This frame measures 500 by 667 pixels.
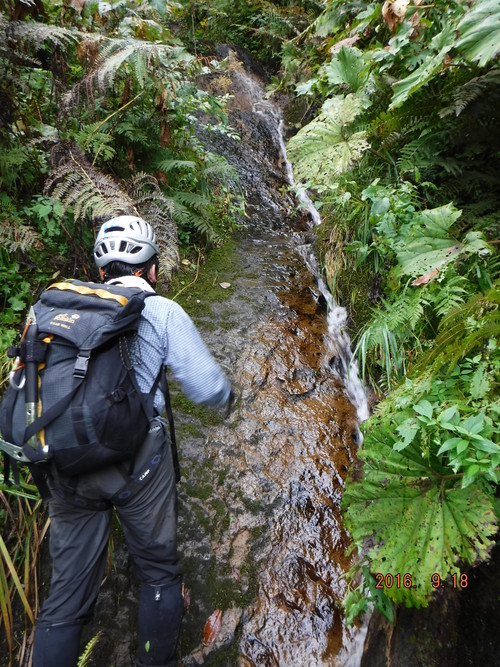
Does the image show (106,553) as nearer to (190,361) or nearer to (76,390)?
(76,390)

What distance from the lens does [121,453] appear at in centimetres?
204

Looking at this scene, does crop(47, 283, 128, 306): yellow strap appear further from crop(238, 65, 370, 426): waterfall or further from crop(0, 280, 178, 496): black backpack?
Answer: crop(238, 65, 370, 426): waterfall

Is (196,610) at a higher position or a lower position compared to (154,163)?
lower

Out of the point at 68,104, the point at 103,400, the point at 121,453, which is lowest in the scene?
the point at 121,453

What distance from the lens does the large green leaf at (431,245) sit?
3.10m

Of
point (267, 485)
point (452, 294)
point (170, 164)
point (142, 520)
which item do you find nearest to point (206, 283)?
point (170, 164)

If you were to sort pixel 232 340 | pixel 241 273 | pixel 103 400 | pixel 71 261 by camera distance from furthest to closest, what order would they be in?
pixel 241 273, pixel 232 340, pixel 71 261, pixel 103 400

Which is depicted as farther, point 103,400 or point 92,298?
point 92,298

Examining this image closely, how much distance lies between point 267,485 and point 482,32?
139 inches

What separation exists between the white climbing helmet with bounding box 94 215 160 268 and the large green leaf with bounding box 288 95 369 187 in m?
2.33

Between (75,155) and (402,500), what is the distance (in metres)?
4.20

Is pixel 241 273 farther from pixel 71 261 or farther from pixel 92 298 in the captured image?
pixel 92 298

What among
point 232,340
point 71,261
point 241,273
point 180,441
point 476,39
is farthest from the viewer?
point 241,273

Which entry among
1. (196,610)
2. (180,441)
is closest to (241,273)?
(180,441)
